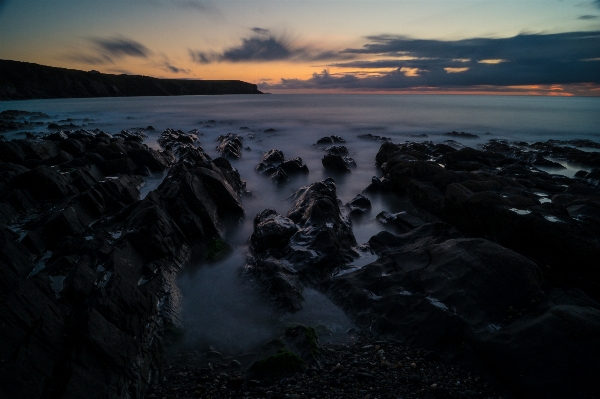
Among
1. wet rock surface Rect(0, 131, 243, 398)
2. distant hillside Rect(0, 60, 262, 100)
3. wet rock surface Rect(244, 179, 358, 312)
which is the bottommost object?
wet rock surface Rect(244, 179, 358, 312)

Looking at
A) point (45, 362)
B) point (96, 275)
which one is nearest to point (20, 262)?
point (96, 275)

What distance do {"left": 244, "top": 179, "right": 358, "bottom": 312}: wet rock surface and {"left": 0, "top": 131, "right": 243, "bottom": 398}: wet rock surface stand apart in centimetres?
183

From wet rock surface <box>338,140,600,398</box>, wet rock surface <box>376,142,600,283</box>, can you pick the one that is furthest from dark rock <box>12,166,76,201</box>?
wet rock surface <box>376,142,600,283</box>

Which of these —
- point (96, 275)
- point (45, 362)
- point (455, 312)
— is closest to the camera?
point (45, 362)

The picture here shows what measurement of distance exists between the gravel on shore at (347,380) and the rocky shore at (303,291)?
0.02 metres

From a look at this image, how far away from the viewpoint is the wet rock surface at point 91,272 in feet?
13.5

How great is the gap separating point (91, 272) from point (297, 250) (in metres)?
4.62

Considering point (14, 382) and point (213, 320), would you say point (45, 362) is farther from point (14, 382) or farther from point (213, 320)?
point (213, 320)

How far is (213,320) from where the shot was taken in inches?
257

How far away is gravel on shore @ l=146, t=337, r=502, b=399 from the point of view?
4547mm

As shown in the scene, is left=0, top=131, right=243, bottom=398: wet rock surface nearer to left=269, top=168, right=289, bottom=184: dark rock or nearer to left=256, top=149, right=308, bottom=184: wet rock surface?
left=269, top=168, right=289, bottom=184: dark rock

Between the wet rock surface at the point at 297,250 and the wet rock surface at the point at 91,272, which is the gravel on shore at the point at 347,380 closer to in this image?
the wet rock surface at the point at 91,272

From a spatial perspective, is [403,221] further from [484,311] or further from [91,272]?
[91,272]

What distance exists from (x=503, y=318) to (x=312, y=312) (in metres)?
3.42
